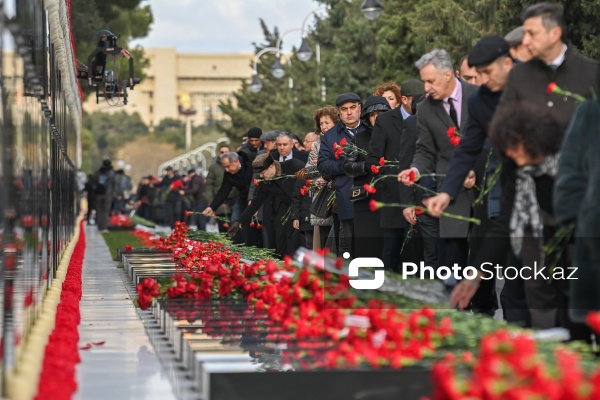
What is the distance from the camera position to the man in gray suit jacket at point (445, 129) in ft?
35.7

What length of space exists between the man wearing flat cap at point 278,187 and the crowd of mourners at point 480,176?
0.02 m

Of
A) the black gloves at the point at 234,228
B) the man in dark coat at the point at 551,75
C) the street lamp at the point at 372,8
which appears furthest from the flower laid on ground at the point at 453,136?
the street lamp at the point at 372,8

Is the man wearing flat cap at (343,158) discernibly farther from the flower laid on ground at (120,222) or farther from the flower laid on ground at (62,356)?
the flower laid on ground at (120,222)

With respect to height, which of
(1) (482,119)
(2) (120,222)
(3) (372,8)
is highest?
(3) (372,8)

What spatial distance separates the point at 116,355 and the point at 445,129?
126 inches

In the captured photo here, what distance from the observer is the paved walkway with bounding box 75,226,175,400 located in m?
7.76

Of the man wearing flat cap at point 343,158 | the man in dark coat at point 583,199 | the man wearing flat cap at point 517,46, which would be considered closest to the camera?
the man in dark coat at point 583,199

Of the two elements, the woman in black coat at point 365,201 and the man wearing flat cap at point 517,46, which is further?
the woman in black coat at point 365,201

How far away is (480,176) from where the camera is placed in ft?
36.5

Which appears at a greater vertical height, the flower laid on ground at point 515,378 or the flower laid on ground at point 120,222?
the flower laid on ground at point 515,378

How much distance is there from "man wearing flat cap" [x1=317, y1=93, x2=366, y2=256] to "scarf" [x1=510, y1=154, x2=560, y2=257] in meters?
6.79

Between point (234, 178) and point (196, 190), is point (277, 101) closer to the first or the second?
point (196, 190)

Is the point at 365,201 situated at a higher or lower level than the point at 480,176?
lower

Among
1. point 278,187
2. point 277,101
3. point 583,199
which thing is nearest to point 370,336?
point 583,199
